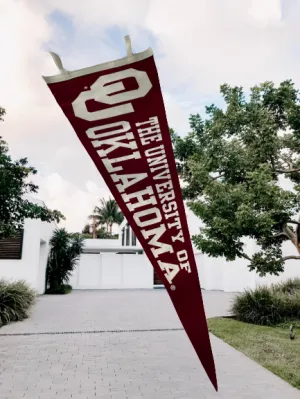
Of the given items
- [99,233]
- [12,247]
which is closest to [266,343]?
[12,247]

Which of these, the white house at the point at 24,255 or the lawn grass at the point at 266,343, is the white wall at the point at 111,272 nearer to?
the white house at the point at 24,255

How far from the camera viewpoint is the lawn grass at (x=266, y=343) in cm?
553

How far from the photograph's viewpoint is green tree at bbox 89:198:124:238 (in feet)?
159

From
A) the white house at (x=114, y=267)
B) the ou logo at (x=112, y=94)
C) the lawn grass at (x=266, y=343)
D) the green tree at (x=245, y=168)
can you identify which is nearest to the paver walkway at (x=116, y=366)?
the lawn grass at (x=266, y=343)

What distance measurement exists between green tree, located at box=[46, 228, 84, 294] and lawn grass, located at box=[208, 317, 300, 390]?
451 inches

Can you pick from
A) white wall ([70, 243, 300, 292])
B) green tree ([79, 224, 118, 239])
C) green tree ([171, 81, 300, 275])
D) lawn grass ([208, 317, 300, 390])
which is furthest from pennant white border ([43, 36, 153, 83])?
green tree ([79, 224, 118, 239])

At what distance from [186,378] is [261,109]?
609 centimetres

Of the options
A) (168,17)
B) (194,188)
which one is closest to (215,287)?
(194,188)

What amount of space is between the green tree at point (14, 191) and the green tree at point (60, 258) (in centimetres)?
1176

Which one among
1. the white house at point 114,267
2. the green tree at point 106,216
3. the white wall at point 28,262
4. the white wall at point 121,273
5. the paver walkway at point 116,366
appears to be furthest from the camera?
the green tree at point 106,216

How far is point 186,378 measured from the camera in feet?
16.5

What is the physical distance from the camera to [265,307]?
385 inches

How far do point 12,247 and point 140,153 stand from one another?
592 inches

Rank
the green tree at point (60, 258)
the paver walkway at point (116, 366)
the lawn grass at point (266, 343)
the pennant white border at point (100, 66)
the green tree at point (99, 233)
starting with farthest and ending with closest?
the green tree at point (99, 233) → the green tree at point (60, 258) → the lawn grass at point (266, 343) → the paver walkway at point (116, 366) → the pennant white border at point (100, 66)
